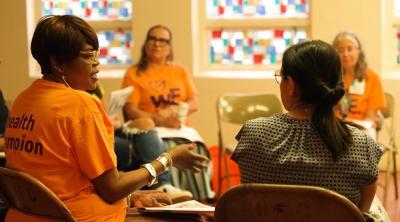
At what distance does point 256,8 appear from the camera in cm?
586

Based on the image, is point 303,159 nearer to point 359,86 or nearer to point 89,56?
point 89,56

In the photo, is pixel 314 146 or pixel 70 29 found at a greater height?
pixel 70 29

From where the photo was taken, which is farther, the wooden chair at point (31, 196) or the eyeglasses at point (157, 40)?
the eyeglasses at point (157, 40)

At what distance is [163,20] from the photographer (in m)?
5.80

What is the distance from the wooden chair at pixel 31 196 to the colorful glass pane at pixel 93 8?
14.6ft

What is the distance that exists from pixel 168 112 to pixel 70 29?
265 centimetres

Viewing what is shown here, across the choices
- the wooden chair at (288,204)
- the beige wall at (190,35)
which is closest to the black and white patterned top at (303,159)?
the wooden chair at (288,204)

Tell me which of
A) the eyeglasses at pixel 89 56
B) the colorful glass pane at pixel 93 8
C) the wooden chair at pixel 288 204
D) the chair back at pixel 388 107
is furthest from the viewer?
the colorful glass pane at pixel 93 8

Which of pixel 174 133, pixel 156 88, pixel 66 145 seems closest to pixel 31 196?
pixel 66 145

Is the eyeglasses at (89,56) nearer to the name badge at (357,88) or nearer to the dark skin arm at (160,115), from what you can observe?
the dark skin arm at (160,115)

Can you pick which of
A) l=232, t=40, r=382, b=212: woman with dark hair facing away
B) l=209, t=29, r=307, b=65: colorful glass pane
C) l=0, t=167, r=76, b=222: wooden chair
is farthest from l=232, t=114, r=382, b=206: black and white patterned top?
l=209, t=29, r=307, b=65: colorful glass pane

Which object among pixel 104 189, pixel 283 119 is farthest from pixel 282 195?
pixel 104 189

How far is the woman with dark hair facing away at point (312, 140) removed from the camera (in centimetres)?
177

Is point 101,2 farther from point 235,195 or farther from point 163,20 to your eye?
point 235,195
